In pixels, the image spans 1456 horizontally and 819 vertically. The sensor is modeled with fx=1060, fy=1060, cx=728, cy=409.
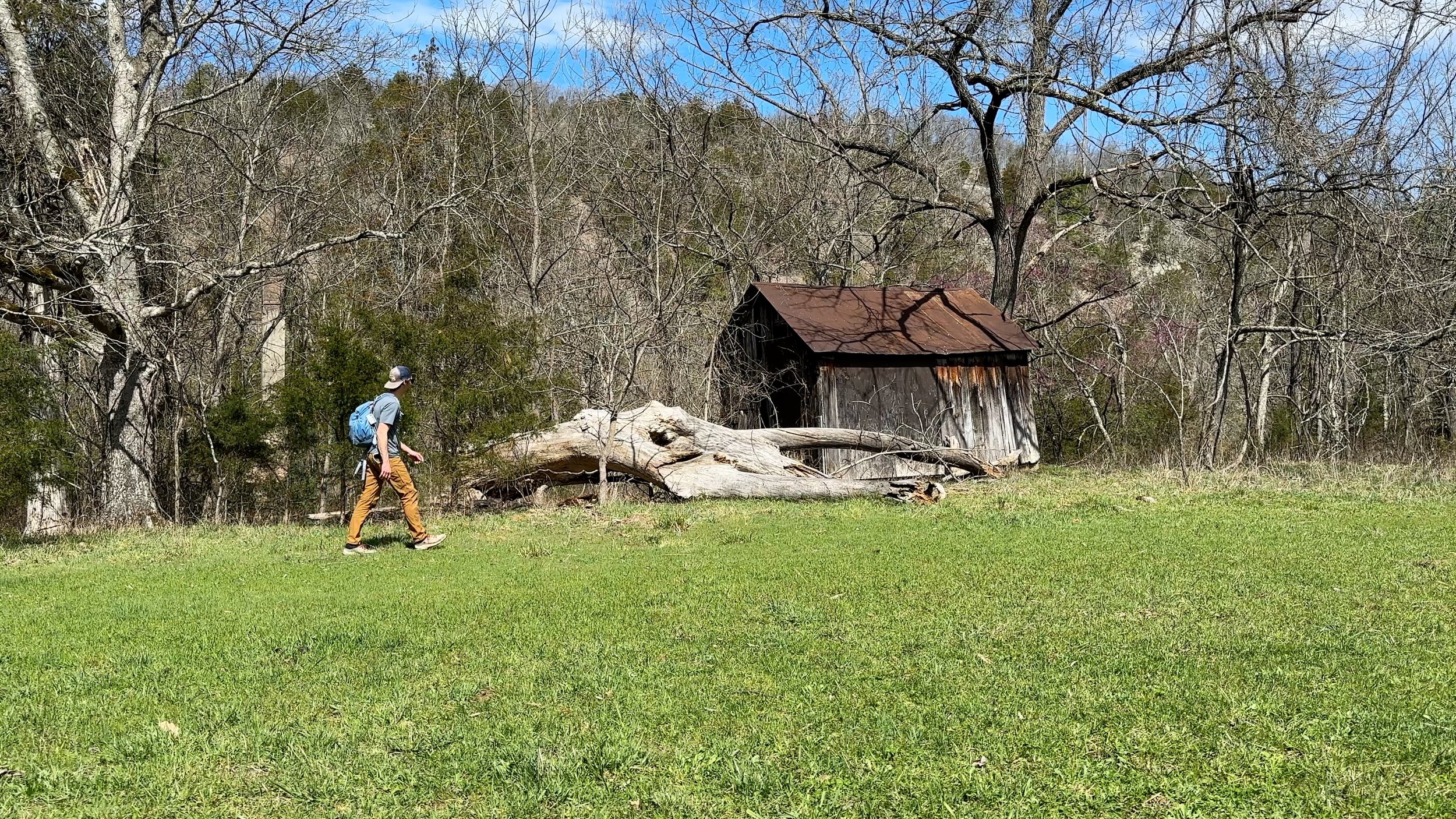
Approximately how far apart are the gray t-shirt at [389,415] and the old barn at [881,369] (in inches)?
358

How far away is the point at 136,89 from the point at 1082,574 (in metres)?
15.5

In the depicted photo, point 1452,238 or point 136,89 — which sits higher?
point 136,89

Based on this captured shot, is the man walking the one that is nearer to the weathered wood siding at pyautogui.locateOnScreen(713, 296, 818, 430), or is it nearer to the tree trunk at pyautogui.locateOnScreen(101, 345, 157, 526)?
the tree trunk at pyautogui.locateOnScreen(101, 345, 157, 526)

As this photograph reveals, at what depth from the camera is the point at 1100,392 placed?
91.5ft

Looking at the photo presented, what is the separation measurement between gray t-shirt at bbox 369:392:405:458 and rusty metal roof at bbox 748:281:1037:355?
9337mm

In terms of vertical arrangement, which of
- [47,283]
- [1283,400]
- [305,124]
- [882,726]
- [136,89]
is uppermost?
[305,124]

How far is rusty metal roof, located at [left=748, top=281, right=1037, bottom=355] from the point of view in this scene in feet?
66.4

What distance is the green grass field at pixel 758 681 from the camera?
4.58 meters

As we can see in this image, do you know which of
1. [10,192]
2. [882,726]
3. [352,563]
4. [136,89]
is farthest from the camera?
[136,89]

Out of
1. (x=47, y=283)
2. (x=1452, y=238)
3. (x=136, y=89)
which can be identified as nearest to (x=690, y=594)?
(x=47, y=283)

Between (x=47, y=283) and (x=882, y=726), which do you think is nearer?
(x=882, y=726)

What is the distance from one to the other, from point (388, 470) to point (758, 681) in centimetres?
684

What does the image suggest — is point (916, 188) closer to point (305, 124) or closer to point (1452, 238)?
point (1452, 238)

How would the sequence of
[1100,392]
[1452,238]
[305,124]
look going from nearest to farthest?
[1452,238] → [305,124] → [1100,392]
